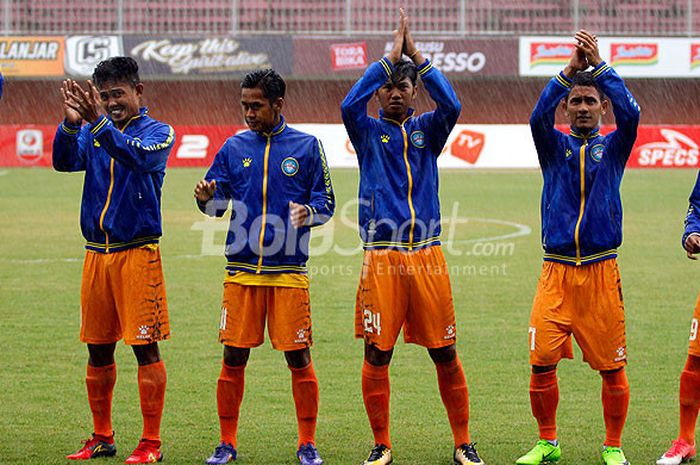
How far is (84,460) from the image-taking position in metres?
5.72

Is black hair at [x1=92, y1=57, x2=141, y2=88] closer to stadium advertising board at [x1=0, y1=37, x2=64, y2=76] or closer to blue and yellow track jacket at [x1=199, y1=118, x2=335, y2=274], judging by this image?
blue and yellow track jacket at [x1=199, y1=118, x2=335, y2=274]

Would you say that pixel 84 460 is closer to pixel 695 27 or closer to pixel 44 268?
pixel 44 268

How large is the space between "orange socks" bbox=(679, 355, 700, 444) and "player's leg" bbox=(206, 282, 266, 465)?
7.44 feet

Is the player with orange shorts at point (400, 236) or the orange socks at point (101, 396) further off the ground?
the player with orange shorts at point (400, 236)

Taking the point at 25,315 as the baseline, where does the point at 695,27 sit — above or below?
above

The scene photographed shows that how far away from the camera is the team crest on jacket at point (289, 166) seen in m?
5.74

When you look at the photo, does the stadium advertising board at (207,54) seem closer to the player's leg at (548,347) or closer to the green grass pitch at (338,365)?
the green grass pitch at (338,365)

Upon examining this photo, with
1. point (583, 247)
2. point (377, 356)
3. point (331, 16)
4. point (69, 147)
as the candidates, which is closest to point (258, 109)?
point (69, 147)

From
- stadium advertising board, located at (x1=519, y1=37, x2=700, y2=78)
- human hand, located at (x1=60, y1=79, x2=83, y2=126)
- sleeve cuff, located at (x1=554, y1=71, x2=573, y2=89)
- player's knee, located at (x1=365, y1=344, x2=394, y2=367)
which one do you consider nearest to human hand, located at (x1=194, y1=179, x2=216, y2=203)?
human hand, located at (x1=60, y1=79, x2=83, y2=126)

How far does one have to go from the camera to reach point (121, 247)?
5.78 m

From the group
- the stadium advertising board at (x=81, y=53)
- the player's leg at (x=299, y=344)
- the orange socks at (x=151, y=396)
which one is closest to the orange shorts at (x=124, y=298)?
the orange socks at (x=151, y=396)

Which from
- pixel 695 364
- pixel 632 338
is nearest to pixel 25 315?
pixel 632 338

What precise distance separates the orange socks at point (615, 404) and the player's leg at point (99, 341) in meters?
2.59

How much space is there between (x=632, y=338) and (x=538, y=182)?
1663cm
